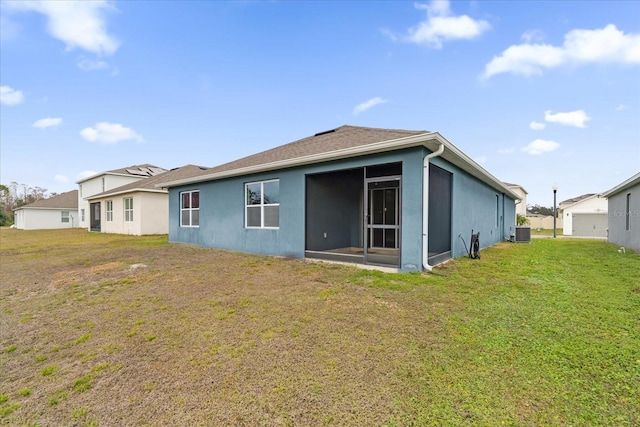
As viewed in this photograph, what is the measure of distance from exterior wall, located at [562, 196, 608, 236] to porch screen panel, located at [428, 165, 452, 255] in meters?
21.1

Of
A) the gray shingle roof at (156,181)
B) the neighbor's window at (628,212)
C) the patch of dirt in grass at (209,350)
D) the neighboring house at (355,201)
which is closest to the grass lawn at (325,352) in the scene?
the patch of dirt in grass at (209,350)

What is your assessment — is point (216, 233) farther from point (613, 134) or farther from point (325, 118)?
point (613, 134)

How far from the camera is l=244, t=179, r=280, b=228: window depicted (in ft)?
28.9

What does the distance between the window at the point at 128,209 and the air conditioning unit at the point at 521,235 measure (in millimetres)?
22062

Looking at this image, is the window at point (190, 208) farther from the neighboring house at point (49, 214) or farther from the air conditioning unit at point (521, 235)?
the neighboring house at point (49, 214)

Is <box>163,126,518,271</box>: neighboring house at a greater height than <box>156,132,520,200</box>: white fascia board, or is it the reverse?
<box>156,132,520,200</box>: white fascia board

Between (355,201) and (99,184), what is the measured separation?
27.7 meters

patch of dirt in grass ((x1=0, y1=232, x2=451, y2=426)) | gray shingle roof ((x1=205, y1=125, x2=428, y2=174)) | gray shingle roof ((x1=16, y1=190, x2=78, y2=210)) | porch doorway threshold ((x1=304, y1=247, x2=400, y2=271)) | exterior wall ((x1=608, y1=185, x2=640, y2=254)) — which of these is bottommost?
patch of dirt in grass ((x1=0, y1=232, x2=451, y2=426))

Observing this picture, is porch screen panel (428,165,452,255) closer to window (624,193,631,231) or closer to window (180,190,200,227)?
window (624,193,631,231)

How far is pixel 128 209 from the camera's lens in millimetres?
19031

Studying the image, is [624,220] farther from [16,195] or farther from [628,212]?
[16,195]

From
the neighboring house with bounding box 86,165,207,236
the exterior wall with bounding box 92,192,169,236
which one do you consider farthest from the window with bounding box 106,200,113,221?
the exterior wall with bounding box 92,192,169,236

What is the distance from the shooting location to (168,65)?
13562 mm

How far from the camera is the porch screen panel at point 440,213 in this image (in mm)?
7555
